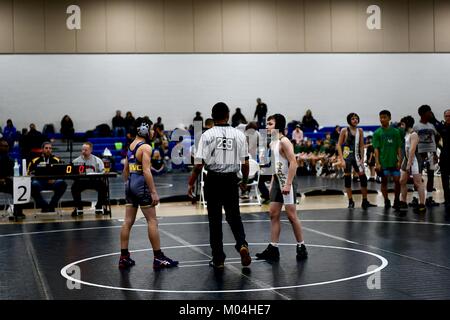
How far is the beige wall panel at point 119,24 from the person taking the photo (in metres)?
27.0

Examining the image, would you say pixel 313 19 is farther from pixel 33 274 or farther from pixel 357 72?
pixel 33 274

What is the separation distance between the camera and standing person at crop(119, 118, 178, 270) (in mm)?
7246

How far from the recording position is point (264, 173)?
45.2ft

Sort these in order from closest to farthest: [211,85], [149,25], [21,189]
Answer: [21,189], [149,25], [211,85]

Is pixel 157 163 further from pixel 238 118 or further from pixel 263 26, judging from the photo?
pixel 263 26

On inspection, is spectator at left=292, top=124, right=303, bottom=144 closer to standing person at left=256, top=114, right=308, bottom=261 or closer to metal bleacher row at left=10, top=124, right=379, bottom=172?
metal bleacher row at left=10, top=124, right=379, bottom=172

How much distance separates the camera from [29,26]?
26.3m

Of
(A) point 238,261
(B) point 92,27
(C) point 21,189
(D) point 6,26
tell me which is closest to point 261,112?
(B) point 92,27

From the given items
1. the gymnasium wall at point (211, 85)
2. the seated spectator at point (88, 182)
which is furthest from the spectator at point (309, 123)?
the seated spectator at point (88, 182)

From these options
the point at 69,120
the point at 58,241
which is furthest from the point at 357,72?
the point at 58,241

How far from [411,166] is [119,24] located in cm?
1762

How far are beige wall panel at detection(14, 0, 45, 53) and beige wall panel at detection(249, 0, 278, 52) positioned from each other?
848 cm

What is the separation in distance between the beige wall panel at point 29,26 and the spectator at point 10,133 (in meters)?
3.16

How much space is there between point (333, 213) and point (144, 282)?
6.32 m
